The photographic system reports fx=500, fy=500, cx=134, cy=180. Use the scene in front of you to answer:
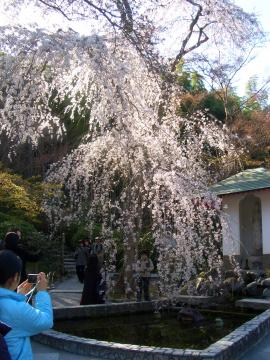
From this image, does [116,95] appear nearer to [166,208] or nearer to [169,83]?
[169,83]

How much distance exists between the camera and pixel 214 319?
10.6 metres

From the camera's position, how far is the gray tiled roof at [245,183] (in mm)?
16802

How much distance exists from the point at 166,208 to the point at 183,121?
103 inches

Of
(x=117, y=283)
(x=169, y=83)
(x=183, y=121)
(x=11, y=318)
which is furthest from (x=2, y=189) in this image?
(x=11, y=318)

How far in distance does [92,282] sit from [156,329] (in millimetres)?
1920

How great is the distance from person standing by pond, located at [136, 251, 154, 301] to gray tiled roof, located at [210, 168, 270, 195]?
547 centimetres

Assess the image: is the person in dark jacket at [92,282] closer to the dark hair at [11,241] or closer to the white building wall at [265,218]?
the dark hair at [11,241]

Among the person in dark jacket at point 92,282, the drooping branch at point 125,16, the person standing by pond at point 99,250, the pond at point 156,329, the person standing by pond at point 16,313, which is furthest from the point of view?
the person standing by pond at point 99,250

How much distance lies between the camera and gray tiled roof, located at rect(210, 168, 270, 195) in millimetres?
16802

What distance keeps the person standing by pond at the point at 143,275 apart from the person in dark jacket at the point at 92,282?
116 cm

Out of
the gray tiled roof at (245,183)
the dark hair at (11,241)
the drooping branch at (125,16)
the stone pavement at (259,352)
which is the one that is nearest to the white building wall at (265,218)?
the gray tiled roof at (245,183)

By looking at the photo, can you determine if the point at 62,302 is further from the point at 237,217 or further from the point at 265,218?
the point at 237,217

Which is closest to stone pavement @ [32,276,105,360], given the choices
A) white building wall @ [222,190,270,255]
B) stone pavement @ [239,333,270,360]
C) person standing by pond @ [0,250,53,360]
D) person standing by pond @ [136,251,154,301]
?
person standing by pond @ [136,251,154,301]

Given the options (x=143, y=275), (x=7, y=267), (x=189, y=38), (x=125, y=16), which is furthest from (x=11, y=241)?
(x=189, y=38)
